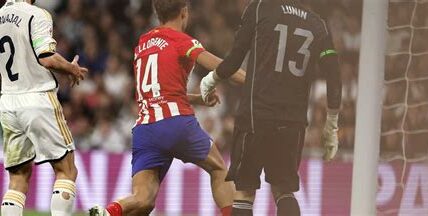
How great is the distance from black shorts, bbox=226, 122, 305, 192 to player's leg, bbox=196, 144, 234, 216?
7 cm

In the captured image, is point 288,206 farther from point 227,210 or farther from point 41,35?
point 41,35

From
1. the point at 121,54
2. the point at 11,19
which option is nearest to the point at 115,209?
the point at 11,19

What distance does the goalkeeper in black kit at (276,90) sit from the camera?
739cm

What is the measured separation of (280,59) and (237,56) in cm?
29

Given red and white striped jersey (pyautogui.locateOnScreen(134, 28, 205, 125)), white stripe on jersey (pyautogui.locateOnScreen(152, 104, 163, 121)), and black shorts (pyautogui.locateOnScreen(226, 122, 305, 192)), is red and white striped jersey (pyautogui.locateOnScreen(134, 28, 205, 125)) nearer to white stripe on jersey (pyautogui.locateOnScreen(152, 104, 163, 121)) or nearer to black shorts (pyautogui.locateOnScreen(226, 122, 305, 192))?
white stripe on jersey (pyautogui.locateOnScreen(152, 104, 163, 121))

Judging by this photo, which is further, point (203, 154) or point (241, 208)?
point (203, 154)

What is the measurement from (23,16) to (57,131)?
70 cm

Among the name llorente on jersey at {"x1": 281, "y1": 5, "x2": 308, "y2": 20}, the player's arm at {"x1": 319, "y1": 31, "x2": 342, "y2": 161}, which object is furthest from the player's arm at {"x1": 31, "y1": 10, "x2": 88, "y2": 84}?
the player's arm at {"x1": 319, "y1": 31, "x2": 342, "y2": 161}

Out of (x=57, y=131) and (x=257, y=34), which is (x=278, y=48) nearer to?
(x=257, y=34)

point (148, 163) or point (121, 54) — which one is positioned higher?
point (121, 54)

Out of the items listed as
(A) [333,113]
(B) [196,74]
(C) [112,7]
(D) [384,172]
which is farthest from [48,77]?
(C) [112,7]

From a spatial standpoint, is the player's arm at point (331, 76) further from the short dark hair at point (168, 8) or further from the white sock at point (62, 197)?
the white sock at point (62, 197)

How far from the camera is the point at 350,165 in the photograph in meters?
10.2

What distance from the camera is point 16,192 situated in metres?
7.24
